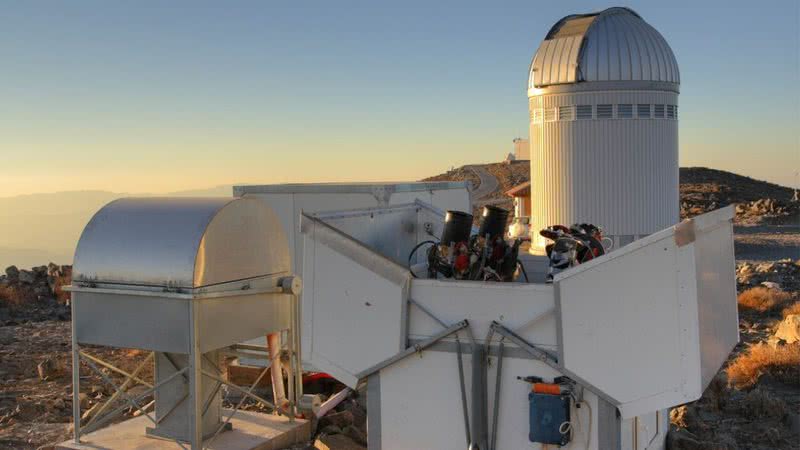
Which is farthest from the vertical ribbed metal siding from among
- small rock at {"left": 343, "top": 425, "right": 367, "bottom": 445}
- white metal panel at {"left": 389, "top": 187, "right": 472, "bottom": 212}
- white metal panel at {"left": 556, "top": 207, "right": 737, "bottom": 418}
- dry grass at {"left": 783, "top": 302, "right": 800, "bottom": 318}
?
white metal panel at {"left": 556, "top": 207, "right": 737, "bottom": 418}

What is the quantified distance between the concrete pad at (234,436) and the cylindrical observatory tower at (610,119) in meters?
7.48

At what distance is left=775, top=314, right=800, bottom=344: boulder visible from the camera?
1346cm

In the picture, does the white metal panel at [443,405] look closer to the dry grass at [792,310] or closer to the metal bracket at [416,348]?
the metal bracket at [416,348]

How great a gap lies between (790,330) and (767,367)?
6.32 ft

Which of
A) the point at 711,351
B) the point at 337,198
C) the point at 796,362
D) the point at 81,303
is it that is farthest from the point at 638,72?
the point at 81,303

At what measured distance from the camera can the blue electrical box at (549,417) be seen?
6.00m

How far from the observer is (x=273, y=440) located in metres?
8.86

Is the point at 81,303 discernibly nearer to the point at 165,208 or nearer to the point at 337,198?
the point at 165,208

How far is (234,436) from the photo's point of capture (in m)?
8.94

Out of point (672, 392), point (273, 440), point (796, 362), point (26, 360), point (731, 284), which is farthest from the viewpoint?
point (26, 360)

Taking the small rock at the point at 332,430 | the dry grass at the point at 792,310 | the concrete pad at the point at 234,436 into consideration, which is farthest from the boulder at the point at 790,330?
the concrete pad at the point at 234,436

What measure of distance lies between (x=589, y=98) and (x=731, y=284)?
7.85 meters

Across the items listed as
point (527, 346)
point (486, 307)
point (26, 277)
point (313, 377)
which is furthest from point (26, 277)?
point (527, 346)

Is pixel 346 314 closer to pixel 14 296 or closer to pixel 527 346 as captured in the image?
pixel 527 346
